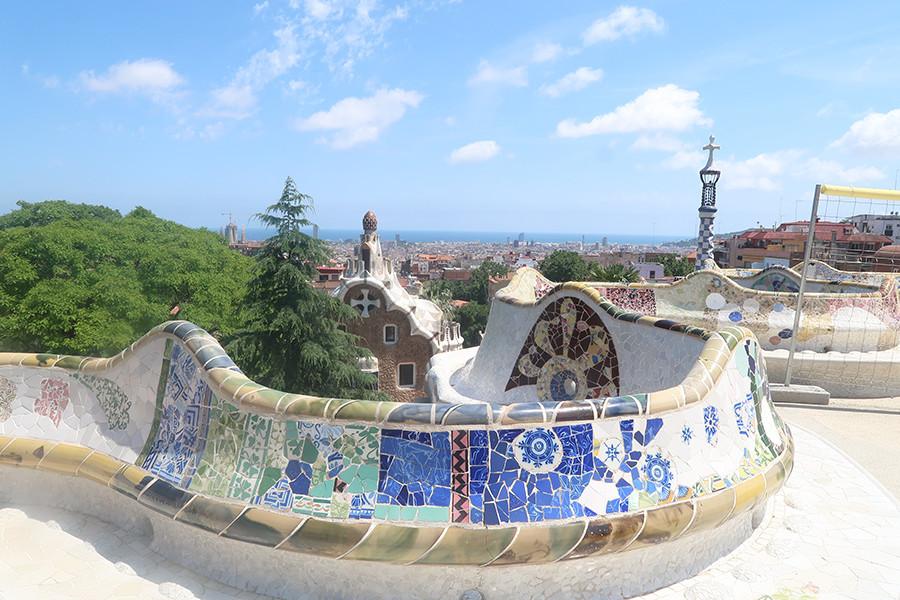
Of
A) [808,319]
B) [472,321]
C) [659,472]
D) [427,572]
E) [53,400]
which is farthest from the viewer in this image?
[472,321]

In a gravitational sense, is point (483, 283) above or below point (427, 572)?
below

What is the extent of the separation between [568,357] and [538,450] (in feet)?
13.3

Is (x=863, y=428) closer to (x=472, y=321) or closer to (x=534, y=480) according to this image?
(x=534, y=480)

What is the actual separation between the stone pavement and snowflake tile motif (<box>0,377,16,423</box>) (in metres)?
0.81

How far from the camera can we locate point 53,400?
15.8 feet

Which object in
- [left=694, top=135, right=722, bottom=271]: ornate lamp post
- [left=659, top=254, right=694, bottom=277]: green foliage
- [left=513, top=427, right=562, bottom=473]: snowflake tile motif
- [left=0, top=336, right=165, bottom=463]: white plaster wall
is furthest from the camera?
[left=659, top=254, right=694, bottom=277]: green foliage

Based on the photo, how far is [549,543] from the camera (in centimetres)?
321

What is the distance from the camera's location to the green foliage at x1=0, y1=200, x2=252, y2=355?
11719mm

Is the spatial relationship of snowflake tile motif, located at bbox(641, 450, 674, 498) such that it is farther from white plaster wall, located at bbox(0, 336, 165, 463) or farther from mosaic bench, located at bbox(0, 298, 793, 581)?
white plaster wall, located at bbox(0, 336, 165, 463)

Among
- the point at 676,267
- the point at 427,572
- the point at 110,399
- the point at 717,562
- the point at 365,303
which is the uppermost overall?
the point at 110,399

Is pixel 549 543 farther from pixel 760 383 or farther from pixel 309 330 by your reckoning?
pixel 309 330

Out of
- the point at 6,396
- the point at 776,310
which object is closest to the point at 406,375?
the point at 776,310

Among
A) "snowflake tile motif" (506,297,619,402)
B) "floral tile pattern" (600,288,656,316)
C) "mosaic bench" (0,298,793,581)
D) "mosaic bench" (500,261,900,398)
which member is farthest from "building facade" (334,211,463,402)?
"mosaic bench" (0,298,793,581)

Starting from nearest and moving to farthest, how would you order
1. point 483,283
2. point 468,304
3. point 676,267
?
point 468,304 → point 676,267 → point 483,283
